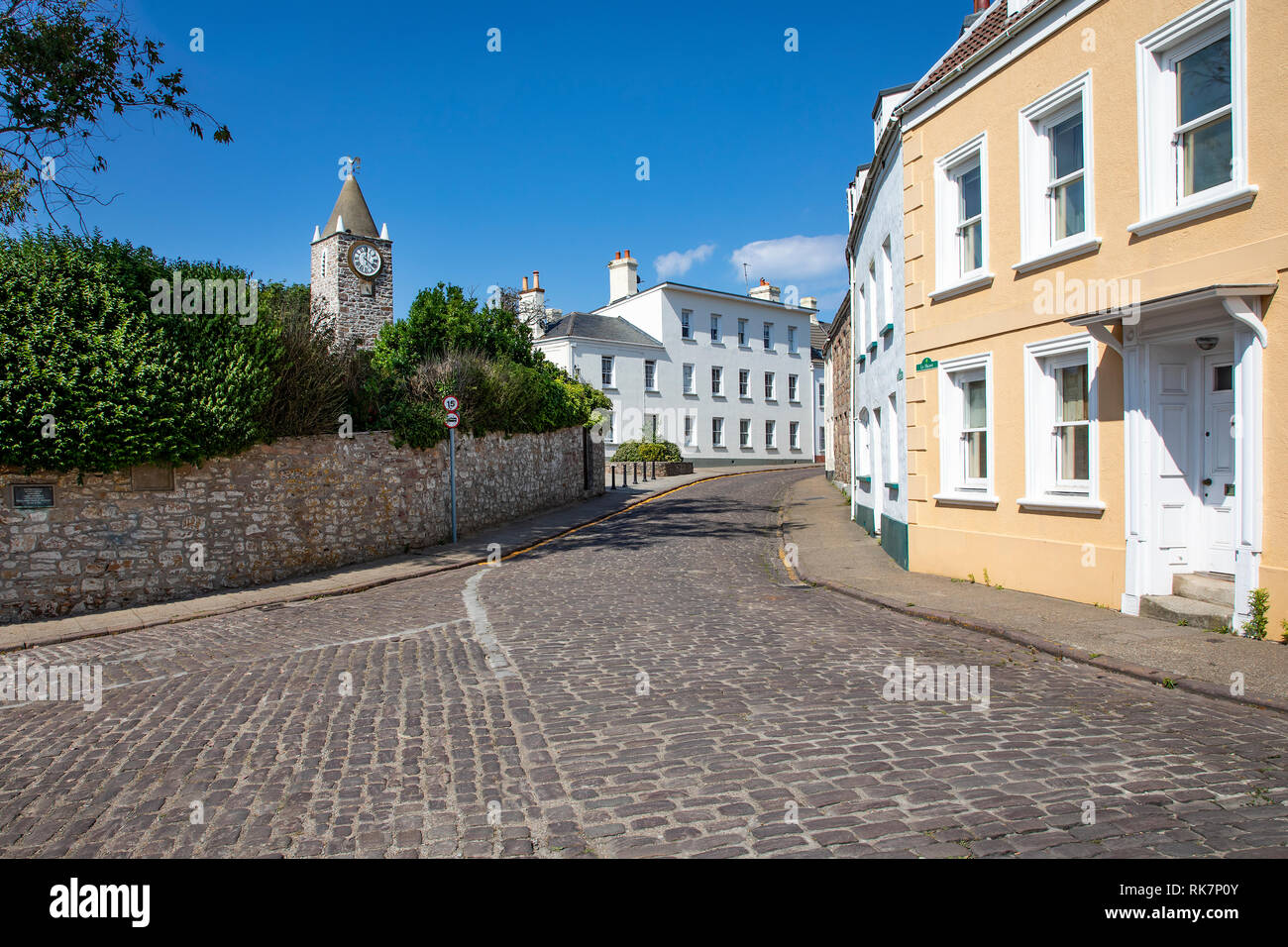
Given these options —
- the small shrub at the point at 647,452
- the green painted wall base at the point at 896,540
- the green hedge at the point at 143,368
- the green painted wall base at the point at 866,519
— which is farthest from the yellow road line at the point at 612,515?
the green painted wall base at the point at 896,540

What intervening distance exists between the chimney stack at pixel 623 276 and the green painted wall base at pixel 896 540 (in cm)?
3812

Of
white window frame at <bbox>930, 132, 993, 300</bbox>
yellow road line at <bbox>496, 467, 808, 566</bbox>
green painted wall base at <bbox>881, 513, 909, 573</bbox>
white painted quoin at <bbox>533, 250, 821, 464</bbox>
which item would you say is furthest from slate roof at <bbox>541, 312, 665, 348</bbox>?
white window frame at <bbox>930, 132, 993, 300</bbox>

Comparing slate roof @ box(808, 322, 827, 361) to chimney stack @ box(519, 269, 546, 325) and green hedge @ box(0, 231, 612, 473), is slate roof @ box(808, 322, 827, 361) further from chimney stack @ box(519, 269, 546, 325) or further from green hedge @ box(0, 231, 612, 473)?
green hedge @ box(0, 231, 612, 473)

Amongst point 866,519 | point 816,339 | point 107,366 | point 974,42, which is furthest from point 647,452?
point 107,366

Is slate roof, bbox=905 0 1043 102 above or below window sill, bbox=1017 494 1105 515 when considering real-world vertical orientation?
above

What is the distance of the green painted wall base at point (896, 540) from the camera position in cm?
1292

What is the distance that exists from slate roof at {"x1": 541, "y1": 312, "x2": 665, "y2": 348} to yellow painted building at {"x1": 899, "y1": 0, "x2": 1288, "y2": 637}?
33097 mm

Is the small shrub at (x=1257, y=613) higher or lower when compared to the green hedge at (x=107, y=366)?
lower

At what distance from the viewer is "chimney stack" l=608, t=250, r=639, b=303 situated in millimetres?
51219

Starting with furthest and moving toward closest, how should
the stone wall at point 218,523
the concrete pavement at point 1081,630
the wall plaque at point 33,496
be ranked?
the stone wall at point 218,523
the wall plaque at point 33,496
the concrete pavement at point 1081,630

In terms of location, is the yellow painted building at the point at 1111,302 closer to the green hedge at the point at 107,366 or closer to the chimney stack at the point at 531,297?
the green hedge at the point at 107,366

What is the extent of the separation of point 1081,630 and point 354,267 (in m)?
31.1
